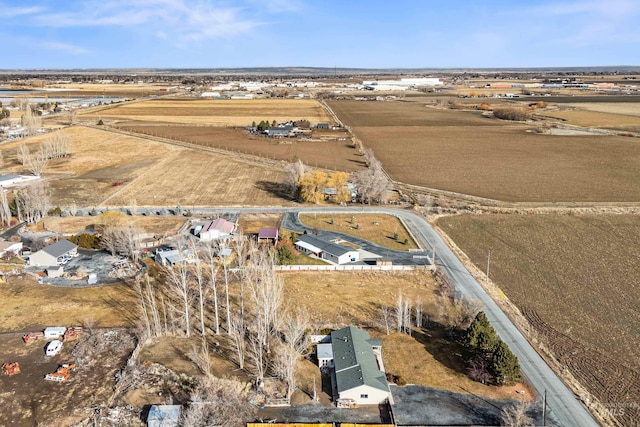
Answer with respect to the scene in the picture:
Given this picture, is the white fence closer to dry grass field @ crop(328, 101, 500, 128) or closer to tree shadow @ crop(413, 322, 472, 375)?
tree shadow @ crop(413, 322, 472, 375)

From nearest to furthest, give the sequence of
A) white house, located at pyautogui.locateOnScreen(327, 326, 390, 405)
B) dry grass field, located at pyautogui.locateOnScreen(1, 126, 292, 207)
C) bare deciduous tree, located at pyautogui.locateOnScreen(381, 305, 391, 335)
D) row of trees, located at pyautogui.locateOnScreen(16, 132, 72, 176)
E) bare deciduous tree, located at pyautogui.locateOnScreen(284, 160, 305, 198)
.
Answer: white house, located at pyautogui.locateOnScreen(327, 326, 390, 405) < bare deciduous tree, located at pyautogui.locateOnScreen(381, 305, 391, 335) < bare deciduous tree, located at pyautogui.locateOnScreen(284, 160, 305, 198) < dry grass field, located at pyautogui.locateOnScreen(1, 126, 292, 207) < row of trees, located at pyautogui.locateOnScreen(16, 132, 72, 176)

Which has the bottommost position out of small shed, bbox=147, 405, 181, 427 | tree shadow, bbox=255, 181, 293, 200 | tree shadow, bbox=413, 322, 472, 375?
tree shadow, bbox=413, 322, 472, 375

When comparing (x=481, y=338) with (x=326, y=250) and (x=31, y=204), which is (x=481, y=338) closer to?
(x=326, y=250)

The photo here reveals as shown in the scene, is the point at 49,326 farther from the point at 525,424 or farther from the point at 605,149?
the point at 605,149

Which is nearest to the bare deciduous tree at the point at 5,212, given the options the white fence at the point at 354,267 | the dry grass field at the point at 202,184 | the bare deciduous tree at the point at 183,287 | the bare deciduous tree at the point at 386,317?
the dry grass field at the point at 202,184

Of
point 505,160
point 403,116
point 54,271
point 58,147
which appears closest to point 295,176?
point 54,271

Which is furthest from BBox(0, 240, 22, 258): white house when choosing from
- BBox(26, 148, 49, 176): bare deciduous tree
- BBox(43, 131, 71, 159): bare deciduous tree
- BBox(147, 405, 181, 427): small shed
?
BBox(43, 131, 71, 159): bare deciduous tree

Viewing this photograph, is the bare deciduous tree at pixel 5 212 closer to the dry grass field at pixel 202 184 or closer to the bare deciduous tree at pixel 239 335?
the dry grass field at pixel 202 184
